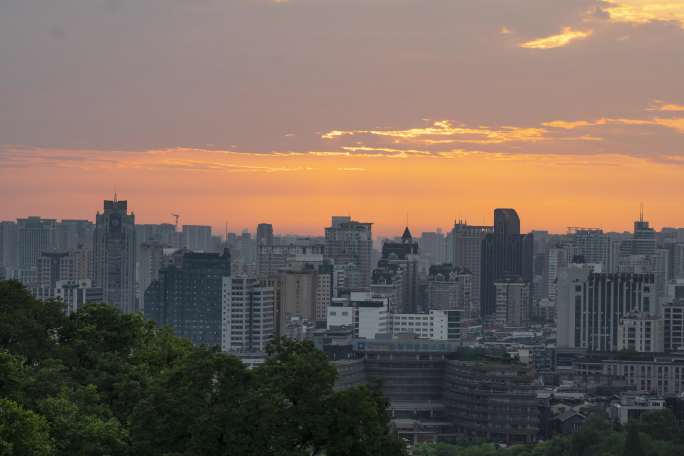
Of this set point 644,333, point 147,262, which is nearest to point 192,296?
point 644,333

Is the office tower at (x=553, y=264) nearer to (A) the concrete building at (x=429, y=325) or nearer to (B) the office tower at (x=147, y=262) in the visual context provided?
(B) the office tower at (x=147, y=262)

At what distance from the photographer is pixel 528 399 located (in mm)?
67688

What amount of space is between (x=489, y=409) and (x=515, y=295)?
257 feet

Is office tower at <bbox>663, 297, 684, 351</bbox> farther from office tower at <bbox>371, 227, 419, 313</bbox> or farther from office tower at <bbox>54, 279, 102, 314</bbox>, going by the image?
office tower at <bbox>54, 279, 102, 314</bbox>

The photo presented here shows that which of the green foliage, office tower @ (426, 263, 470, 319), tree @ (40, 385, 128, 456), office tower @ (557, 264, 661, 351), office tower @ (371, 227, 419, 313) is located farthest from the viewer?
office tower @ (426, 263, 470, 319)

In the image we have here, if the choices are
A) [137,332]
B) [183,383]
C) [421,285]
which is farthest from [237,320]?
[183,383]

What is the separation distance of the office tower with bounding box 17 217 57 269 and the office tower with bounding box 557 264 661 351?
80.6m

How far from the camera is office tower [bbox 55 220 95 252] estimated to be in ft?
593

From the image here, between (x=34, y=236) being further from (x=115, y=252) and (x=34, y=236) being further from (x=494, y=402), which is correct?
(x=494, y=402)

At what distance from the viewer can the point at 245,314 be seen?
9706 cm

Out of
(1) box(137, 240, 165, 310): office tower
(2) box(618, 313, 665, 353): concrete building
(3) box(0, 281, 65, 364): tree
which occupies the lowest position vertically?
(2) box(618, 313, 665, 353): concrete building

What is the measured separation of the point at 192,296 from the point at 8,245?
75.0 m

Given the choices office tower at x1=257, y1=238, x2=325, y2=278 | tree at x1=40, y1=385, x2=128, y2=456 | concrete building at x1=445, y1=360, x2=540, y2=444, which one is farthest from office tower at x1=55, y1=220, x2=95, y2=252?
tree at x1=40, y1=385, x2=128, y2=456

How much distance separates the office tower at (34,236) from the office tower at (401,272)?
162ft
